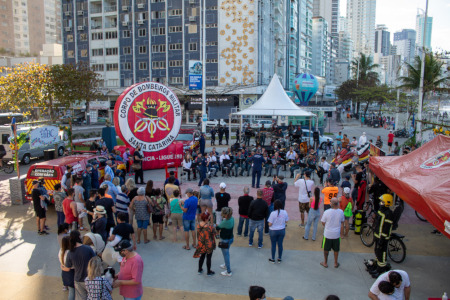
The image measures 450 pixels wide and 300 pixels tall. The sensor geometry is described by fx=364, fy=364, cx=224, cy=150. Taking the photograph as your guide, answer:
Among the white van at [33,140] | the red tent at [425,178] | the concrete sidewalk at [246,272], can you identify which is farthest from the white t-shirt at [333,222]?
the white van at [33,140]

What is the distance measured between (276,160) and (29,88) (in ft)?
55.2

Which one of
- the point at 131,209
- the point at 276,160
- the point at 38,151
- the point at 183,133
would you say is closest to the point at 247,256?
the point at 131,209

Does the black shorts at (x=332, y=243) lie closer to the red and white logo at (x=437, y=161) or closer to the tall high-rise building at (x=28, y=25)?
the red and white logo at (x=437, y=161)

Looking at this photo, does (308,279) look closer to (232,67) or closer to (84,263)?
(84,263)

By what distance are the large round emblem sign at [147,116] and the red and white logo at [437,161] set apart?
527 inches

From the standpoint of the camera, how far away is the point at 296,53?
9075 cm

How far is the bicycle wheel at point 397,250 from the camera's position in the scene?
28.4 ft

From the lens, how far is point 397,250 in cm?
877

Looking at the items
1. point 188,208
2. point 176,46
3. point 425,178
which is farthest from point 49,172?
point 176,46

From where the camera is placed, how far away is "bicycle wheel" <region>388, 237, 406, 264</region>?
8.65 m

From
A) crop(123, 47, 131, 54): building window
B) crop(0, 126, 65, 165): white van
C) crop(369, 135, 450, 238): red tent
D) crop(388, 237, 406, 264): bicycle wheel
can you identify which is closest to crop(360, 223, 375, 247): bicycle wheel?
crop(388, 237, 406, 264): bicycle wheel

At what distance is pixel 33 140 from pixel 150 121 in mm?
5523

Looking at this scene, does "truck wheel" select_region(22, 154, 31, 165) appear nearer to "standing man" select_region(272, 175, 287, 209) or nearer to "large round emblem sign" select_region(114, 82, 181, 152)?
"large round emblem sign" select_region(114, 82, 181, 152)

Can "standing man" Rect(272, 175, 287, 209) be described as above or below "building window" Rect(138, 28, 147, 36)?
below
